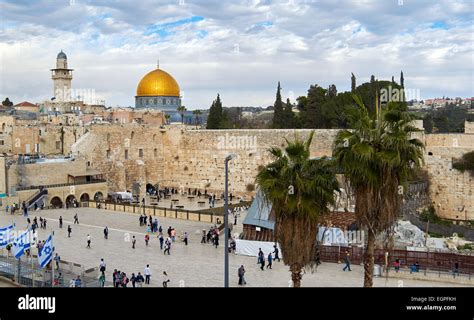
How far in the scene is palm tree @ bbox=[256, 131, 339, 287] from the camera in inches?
397

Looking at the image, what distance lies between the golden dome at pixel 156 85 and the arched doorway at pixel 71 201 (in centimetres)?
2239

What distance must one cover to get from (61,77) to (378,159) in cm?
4576

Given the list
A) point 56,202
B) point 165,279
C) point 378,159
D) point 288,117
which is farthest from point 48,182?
point 378,159

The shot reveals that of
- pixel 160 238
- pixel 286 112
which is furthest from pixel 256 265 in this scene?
pixel 286 112

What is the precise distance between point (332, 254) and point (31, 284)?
348 inches

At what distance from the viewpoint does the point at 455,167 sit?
100 feet

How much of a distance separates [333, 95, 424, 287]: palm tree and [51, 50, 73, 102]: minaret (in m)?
44.9

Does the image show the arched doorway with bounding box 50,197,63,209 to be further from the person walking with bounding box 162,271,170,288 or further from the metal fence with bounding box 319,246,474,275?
the metal fence with bounding box 319,246,474,275

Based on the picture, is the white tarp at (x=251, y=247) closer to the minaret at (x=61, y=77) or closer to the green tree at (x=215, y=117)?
the green tree at (x=215, y=117)

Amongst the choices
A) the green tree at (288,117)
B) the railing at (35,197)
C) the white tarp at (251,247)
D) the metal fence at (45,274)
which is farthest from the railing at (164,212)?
the green tree at (288,117)

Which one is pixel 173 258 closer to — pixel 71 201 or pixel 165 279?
pixel 165 279

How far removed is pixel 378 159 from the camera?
9.62m
